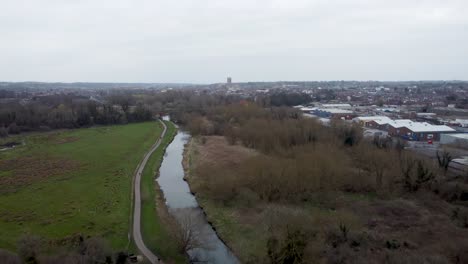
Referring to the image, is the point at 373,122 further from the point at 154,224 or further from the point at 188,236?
the point at 188,236

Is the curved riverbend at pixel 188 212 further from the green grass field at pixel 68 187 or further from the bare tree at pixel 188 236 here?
the green grass field at pixel 68 187

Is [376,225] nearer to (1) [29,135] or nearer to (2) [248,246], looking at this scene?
(2) [248,246]

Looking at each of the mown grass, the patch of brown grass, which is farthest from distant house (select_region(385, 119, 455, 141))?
the patch of brown grass

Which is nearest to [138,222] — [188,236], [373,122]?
[188,236]

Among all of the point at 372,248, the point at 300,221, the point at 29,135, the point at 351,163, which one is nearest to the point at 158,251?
the point at 300,221

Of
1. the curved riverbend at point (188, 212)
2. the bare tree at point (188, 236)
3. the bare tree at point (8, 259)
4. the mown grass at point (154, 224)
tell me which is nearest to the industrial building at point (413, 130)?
the curved riverbend at point (188, 212)

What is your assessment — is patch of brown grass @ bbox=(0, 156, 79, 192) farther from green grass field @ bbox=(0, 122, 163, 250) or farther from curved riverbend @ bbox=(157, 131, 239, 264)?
curved riverbend @ bbox=(157, 131, 239, 264)
